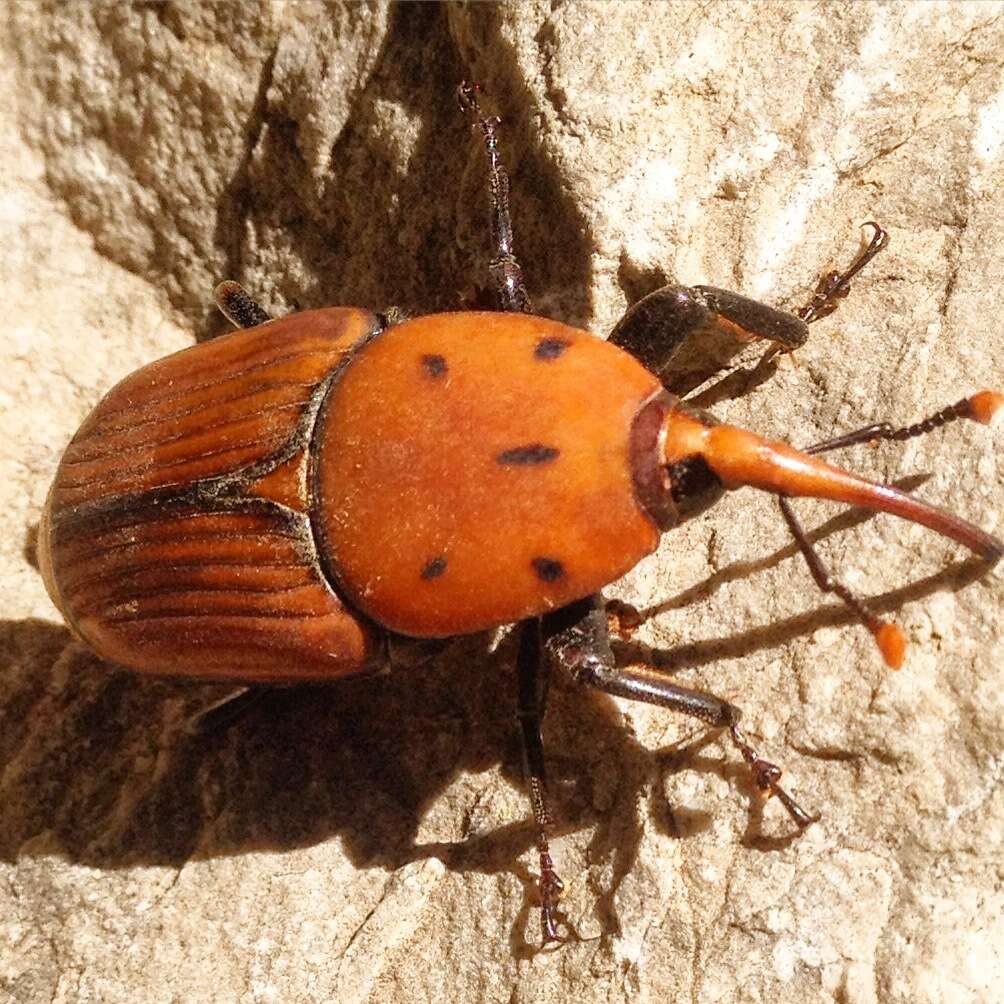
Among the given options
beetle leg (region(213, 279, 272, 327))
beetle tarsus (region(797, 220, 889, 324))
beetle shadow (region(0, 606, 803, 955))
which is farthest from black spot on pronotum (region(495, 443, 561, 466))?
beetle leg (region(213, 279, 272, 327))

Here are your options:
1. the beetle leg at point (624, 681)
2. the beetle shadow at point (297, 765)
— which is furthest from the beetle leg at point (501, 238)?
the beetle shadow at point (297, 765)

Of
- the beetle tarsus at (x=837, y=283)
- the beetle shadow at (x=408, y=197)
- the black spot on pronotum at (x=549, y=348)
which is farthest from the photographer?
the beetle shadow at (x=408, y=197)

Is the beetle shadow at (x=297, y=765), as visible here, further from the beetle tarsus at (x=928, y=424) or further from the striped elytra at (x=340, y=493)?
the beetle tarsus at (x=928, y=424)

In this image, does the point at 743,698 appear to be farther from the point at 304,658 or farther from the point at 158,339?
the point at 158,339

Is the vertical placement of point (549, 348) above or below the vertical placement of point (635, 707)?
above

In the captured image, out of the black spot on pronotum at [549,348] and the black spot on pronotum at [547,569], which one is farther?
the black spot on pronotum at [549,348]

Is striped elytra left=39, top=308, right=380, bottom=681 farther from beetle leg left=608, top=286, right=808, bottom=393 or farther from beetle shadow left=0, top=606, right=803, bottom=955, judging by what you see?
beetle leg left=608, top=286, right=808, bottom=393

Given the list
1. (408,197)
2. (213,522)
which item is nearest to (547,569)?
(213,522)

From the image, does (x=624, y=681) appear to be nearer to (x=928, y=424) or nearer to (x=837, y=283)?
(x=928, y=424)
